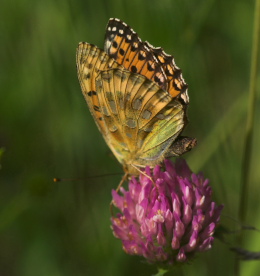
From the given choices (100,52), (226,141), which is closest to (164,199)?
(100,52)

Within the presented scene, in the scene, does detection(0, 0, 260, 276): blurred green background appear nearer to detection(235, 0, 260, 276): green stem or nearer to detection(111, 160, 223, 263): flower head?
detection(235, 0, 260, 276): green stem

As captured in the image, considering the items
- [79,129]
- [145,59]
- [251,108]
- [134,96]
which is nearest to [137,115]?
[134,96]

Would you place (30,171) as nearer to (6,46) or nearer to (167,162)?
(6,46)

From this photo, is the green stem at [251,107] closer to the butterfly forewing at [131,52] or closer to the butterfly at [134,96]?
the butterfly at [134,96]

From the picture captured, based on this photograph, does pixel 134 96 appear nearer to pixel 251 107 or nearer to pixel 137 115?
pixel 137 115

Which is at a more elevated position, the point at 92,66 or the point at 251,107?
the point at 92,66

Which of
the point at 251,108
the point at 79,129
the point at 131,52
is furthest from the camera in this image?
the point at 79,129
